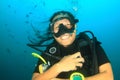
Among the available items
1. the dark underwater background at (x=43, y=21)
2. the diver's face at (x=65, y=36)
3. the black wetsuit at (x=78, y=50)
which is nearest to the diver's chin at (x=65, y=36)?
the diver's face at (x=65, y=36)

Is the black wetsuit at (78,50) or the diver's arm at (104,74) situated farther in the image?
the black wetsuit at (78,50)

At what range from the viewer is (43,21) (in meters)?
3.28

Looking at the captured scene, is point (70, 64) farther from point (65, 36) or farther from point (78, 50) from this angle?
point (65, 36)

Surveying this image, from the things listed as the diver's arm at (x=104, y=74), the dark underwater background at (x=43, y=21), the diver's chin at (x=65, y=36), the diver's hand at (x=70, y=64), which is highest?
the dark underwater background at (x=43, y=21)

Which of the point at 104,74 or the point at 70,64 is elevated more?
the point at 70,64

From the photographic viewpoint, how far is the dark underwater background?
3.18m

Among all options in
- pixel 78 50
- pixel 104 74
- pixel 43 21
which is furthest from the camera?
pixel 43 21

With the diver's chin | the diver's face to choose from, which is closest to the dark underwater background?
the diver's face

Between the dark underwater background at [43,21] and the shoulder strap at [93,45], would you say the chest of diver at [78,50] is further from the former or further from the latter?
the dark underwater background at [43,21]

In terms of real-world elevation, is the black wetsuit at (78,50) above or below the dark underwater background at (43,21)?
below

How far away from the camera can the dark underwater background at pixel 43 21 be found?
3182 millimetres

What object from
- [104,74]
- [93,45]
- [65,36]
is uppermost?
[65,36]

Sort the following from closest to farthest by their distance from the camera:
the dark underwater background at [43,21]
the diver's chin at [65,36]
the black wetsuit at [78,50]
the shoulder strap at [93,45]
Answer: the shoulder strap at [93,45], the black wetsuit at [78,50], the diver's chin at [65,36], the dark underwater background at [43,21]

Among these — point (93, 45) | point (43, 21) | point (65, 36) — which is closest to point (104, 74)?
point (93, 45)
